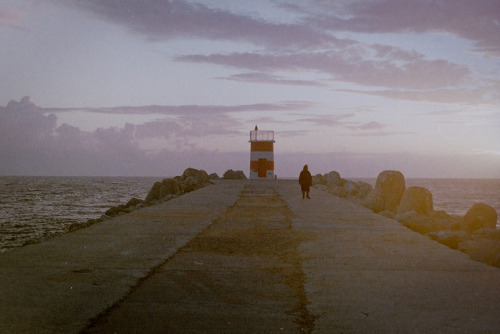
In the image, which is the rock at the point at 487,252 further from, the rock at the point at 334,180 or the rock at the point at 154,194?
the rock at the point at 334,180

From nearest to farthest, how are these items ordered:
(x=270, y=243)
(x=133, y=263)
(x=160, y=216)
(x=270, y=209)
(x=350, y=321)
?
(x=350, y=321)
(x=133, y=263)
(x=270, y=243)
(x=160, y=216)
(x=270, y=209)

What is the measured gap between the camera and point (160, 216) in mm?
10875

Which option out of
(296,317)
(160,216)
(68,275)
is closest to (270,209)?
(160,216)

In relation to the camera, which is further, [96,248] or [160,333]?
[96,248]

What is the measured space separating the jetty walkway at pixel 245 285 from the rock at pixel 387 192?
27.7ft

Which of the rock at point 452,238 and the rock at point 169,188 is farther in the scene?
the rock at point 169,188

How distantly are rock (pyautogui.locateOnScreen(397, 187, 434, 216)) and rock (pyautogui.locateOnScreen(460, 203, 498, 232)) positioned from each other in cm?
148

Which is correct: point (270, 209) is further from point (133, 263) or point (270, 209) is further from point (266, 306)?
point (266, 306)

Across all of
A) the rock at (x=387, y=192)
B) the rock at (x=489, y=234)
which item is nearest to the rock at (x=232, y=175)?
the rock at (x=387, y=192)

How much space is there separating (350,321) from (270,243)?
362 centimetres

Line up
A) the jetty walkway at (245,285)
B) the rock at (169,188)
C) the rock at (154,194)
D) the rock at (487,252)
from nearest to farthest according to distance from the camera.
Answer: the jetty walkway at (245,285) → the rock at (487,252) → the rock at (154,194) → the rock at (169,188)

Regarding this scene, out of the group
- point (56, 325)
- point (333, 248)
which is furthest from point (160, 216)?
point (56, 325)

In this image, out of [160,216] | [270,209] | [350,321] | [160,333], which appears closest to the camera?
[160,333]

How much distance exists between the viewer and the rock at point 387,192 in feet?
53.6
